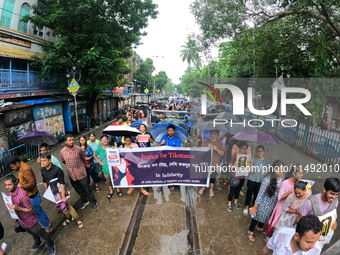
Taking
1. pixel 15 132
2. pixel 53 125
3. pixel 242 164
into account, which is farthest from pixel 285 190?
pixel 53 125

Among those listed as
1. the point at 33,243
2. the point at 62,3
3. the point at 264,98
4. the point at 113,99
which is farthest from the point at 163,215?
the point at 264,98

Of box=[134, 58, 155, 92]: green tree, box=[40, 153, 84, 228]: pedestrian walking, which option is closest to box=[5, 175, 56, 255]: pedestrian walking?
box=[40, 153, 84, 228]: pedestrian walking

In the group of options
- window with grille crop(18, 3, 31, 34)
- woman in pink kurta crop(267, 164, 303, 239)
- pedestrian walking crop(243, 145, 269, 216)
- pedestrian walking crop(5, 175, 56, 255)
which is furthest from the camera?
window with grille crop(18, 3, 31, 34)

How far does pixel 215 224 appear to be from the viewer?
14.0 ft

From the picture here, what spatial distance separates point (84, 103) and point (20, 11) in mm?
7103

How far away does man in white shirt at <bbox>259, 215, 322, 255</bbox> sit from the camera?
1.93 meters

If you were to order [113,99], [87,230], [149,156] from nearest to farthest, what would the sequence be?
[87,230], [149,156], [113,99]

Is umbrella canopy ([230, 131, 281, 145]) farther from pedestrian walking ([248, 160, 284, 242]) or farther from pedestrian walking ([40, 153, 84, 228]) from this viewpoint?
pedestrian walking ([40, 153, 84, 228])

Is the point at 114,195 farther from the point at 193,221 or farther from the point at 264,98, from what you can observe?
the point at 264,98

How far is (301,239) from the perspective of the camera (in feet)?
6.54

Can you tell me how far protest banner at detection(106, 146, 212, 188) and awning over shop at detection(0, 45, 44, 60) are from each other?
9136mm

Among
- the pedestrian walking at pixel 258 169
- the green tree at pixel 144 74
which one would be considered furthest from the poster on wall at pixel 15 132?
the green tree at pixel 144 74

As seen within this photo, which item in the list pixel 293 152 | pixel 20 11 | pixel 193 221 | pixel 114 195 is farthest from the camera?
pixel 20 11

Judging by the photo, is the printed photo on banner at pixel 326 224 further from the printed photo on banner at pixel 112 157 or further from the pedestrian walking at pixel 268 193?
the printed photo on banner at pixel 112 157
